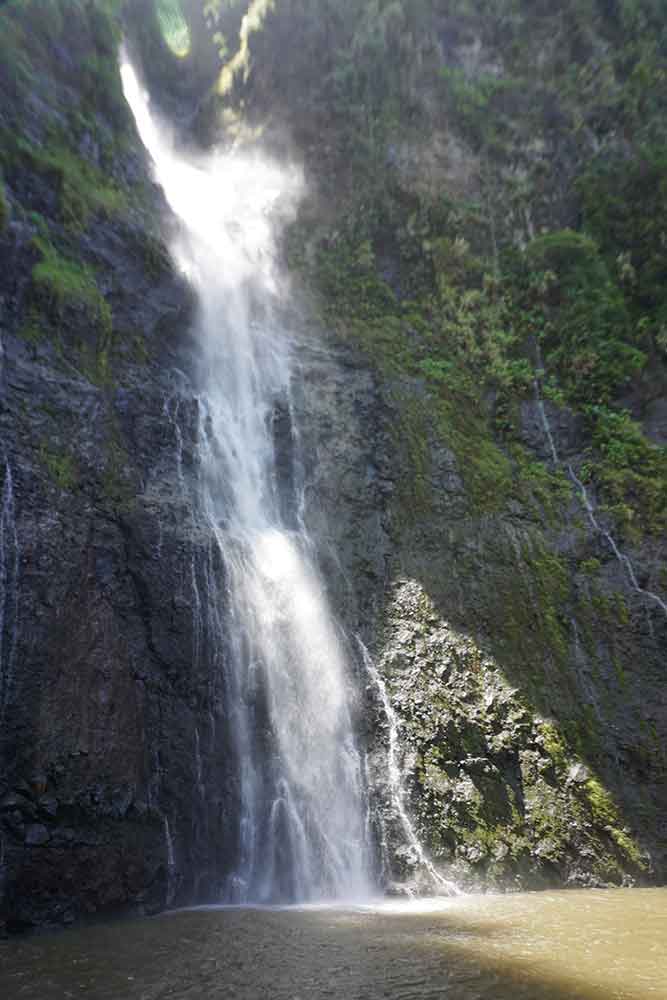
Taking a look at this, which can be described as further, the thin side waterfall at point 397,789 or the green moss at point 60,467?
the green moss at point 60,467

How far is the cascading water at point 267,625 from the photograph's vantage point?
27.0ft

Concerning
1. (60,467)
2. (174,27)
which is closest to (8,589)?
(60,467)

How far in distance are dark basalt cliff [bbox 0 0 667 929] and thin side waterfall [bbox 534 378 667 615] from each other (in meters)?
0.06

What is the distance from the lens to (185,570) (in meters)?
9.53

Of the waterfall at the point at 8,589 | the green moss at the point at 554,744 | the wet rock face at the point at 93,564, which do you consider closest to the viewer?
the wet rock face at the point at 93,564

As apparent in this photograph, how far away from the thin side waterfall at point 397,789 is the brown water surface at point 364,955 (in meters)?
1.03

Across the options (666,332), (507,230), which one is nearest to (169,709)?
→ (666,332)

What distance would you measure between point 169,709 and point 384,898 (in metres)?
3.39

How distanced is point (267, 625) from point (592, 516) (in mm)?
5986

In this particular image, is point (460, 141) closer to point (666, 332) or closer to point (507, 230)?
point (507, 230)

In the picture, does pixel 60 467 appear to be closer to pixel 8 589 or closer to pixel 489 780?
pixel 8 589

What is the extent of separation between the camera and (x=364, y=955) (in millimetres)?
5109

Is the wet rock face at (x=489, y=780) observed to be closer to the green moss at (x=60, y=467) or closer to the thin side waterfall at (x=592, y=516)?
the thin side waterfall at (x=592, y=516)

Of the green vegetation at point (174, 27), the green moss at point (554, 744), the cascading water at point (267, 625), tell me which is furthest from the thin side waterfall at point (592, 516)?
the green vegetation at point (174, 27)
